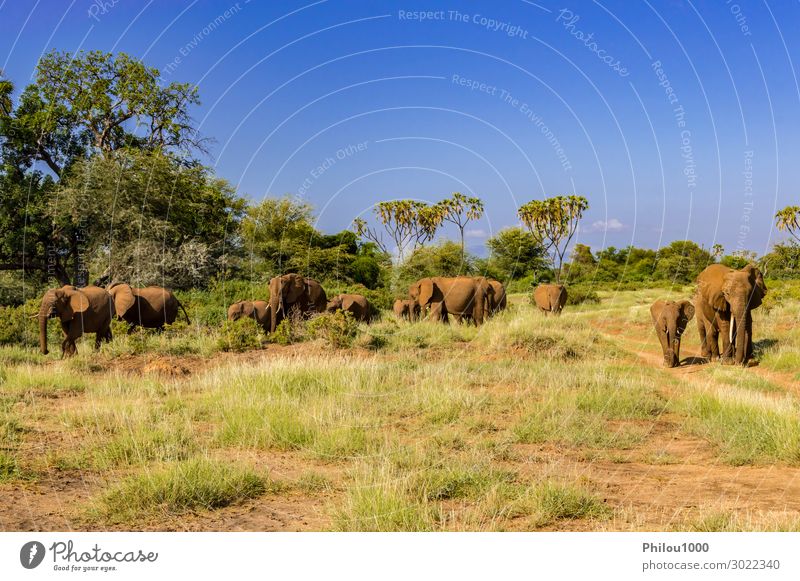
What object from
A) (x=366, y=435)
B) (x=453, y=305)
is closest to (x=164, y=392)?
(x=366, y=435)

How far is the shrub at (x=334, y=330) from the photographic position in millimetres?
18344

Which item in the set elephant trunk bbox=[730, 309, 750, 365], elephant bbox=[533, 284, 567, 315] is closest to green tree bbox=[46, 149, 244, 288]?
elephant bbox=[533, 284, 567, 315]

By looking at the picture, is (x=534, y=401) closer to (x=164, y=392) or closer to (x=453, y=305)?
(x=164, y=392)

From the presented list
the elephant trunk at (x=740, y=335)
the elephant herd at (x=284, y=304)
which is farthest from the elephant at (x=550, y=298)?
the elephant trunk at (x=740, y=335)

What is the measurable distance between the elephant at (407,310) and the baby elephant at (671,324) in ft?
35.2

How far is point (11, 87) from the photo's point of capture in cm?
2934

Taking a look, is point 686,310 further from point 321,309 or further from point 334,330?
point 321,309

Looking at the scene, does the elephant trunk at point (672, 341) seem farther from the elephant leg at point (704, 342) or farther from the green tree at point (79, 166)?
the green tree at point (79, 166)

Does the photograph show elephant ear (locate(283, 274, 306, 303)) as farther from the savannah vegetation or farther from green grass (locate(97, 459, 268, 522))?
green grass (locate(97, 459, 268, 522))

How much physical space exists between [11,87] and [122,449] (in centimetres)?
2703

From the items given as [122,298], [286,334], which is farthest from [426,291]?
[122,298]

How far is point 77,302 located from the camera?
16.4 meters

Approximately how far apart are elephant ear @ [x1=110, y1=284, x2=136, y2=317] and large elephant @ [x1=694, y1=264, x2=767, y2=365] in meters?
15.5

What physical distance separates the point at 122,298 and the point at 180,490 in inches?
527
